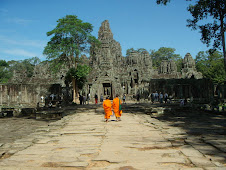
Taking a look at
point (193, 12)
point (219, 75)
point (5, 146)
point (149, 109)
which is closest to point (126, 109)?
point (149, 109)

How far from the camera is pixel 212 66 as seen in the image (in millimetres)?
46500

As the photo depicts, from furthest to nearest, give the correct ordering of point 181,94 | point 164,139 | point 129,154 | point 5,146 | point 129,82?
point 129,82
point 181,94
point 164,139
point 5,146
point 129,154

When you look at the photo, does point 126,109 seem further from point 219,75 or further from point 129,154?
point 219,75

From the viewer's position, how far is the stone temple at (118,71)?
88.0 feet

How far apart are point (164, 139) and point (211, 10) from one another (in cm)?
1169

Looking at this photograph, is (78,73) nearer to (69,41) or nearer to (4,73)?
(69,41)

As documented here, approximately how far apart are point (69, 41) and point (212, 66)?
34765 mm

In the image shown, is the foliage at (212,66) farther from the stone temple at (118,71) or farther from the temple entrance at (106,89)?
the temple entrance at (106,89)

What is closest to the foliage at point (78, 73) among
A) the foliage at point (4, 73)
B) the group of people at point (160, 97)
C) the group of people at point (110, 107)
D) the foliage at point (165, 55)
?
the group of people at point (160, 97)

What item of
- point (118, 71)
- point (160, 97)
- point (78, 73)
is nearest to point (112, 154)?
point (160, 97)

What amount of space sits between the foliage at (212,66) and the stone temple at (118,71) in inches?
104

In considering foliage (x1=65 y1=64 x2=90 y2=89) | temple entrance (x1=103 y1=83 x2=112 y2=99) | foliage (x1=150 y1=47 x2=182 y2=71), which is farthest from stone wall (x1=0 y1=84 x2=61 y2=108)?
foliage (x1=150 y1=47 x2=182 y2=71)

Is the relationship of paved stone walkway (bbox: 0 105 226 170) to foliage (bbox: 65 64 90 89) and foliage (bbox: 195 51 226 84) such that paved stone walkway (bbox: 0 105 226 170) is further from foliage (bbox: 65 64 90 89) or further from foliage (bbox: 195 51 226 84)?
foliage (bbox: 195 51 226 84)

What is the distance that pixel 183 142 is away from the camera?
16.7ft
